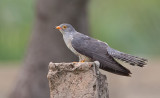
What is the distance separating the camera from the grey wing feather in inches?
268

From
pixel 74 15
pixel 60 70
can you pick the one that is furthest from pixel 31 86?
pixel 60 70

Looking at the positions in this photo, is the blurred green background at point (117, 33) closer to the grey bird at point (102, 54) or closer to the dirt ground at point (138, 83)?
the dirt ground at point (138, 83)

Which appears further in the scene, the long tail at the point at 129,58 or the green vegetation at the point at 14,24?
the green vegetation at the point at 14,24

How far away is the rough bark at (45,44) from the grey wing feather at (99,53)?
5.70 m

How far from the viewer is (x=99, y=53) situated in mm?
6969

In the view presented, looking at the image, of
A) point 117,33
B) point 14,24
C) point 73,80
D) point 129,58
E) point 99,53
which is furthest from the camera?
point 117,33

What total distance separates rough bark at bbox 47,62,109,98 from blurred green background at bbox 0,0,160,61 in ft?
37.0

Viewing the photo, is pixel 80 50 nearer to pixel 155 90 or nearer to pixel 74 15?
pixel 74 15

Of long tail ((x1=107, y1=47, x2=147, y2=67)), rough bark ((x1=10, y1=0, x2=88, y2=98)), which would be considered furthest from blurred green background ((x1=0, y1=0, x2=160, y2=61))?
long tail ((x1=107, y1=47, x2=147, y2=67))

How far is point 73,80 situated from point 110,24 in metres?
14.4

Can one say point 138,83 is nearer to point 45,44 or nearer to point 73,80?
point 45,44

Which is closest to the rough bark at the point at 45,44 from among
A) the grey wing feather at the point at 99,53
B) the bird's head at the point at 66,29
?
the bird's head at the point at 66,29

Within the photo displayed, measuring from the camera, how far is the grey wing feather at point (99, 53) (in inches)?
268

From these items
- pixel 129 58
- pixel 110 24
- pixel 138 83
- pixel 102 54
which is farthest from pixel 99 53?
pixel 110 24
